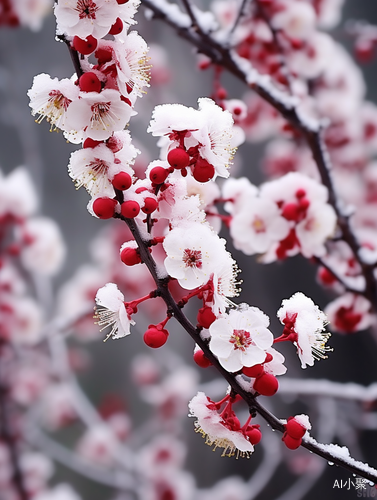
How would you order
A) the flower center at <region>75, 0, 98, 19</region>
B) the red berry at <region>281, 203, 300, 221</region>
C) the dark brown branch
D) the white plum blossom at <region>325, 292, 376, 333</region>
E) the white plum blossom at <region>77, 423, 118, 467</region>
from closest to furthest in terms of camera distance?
the flower center at <region>75, 0, 98, 19</region>, the red berry at <region>281, 203, 300, 221</region>, the white plum blossom at <region>325, 292, 376, 333</region>, the dark brown branch, the white plum blossom at <region>77, 423, 118, 467</region>

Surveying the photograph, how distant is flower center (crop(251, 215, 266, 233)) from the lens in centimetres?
81

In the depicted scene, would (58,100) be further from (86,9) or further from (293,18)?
(293,18)

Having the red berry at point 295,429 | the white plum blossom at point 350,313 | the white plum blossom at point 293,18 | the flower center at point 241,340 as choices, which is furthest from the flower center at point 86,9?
the white plum blossom at point 293,18

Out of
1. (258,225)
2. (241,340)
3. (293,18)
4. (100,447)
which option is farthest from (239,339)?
(100,447)

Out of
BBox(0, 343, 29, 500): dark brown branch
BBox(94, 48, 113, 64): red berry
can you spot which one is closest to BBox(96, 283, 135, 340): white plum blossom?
BBox(94, 48, 113, 64): red berry

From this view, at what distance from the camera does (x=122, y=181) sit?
0.41 meters

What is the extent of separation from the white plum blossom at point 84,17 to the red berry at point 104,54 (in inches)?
0.5

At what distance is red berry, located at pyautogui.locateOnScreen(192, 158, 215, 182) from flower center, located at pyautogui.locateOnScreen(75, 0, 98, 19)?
165 millimetres

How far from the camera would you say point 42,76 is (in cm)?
45

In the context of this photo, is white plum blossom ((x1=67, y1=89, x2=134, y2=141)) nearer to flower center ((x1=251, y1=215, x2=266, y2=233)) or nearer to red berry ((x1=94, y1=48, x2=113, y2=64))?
red berry ((x1=94, y1=48, x2=113, y2=64))

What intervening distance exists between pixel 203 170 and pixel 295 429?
27 centimetres

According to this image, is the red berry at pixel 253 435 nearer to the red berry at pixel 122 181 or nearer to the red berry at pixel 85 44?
the red berry at pixel 122 181

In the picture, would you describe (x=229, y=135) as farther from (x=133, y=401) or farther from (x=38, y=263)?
(x=133, y=401)

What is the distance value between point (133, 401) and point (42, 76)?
218 cm
